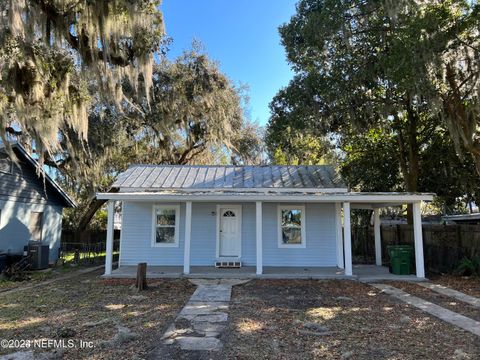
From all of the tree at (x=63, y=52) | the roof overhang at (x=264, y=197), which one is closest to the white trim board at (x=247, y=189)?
the roof overhang at (x=264, y=197)

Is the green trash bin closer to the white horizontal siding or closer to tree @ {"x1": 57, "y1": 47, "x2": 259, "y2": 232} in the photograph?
the white horizontal siding

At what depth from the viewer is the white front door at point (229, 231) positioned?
12297 mm

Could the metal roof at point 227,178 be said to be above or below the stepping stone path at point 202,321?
above

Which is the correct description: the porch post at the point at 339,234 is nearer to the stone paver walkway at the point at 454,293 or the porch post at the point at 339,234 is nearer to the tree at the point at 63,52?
the stone paver walkway at the point at 454,293

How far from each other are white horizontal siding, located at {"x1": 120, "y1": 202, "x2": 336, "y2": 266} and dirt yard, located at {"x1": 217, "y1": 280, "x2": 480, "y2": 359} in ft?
12.3

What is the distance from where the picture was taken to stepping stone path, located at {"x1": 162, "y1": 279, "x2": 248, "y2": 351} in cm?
501

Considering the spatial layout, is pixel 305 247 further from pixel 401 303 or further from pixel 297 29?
pixel 297 29

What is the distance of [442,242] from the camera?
12.3 m

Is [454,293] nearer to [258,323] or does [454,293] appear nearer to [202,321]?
[258,323]

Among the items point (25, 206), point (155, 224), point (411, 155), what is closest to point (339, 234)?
point (411, 155)

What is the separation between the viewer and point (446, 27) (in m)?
8.41

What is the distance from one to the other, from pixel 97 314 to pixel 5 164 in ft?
28.8

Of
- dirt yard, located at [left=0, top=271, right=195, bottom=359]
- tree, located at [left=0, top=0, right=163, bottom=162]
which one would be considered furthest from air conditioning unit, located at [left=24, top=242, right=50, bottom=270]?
tree, located at [left=0, top=0, right=163, bottom=162]

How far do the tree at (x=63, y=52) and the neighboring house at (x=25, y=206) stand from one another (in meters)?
2.48
